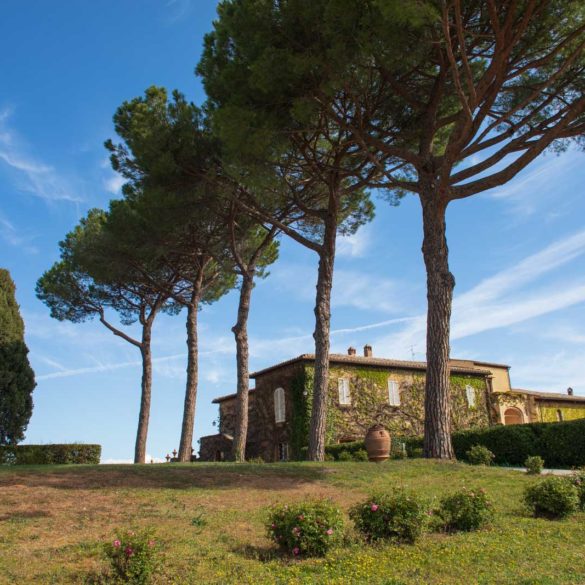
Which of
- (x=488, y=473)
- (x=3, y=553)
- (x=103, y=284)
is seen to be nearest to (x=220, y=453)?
(x=103, y=284)

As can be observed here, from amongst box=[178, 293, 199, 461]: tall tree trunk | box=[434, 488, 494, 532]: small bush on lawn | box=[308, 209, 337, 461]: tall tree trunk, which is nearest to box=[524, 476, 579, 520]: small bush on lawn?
box=[434, 488, 494, 532]: small bush on lawn

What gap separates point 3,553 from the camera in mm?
6828

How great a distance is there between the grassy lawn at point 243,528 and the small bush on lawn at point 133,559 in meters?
0.26

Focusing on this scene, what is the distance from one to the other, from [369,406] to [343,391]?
1.35m

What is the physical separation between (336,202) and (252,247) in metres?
5.82

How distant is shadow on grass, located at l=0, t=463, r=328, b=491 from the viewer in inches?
428

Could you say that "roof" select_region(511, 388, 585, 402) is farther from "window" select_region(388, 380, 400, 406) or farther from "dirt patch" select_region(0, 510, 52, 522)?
"dirt patch" select_region(0, 510, 52, 522)

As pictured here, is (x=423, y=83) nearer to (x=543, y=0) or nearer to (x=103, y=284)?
(x=543, y=0)

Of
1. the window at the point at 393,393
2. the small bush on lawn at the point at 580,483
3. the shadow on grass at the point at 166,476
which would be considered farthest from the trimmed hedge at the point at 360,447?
the small bush on lawn at the point at 580,483

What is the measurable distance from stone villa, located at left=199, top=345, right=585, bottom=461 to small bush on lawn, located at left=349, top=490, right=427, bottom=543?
16.3m

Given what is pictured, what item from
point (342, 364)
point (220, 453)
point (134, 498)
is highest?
point (342, 364)

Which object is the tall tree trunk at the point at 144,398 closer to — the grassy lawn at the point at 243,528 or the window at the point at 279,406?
the window at the point at 279,406

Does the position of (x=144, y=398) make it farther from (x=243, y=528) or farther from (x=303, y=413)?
(x=243, y=528)

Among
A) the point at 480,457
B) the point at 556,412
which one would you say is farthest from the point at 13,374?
the point at 556,412
